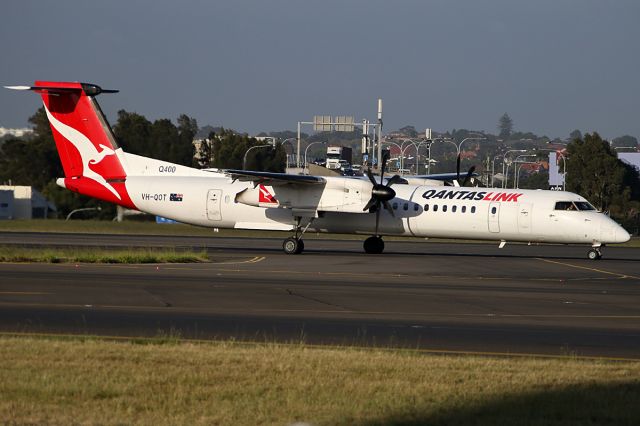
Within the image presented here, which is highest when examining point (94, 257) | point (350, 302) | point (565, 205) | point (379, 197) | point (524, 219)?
point (379, 197)

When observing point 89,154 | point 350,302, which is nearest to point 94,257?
point 89,154

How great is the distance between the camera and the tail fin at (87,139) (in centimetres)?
3597

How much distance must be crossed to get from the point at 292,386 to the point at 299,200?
81.2ft

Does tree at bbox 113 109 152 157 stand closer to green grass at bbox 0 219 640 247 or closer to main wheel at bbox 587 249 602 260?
green grass at bbox 0 219 640 247

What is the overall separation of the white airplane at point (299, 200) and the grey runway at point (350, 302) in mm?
1734

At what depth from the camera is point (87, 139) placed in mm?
36000

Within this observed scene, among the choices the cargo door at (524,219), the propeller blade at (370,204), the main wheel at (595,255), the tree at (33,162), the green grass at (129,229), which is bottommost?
the green grass at (129,229)

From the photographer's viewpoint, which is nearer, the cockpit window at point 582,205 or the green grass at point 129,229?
the cockpit window at point 582,205

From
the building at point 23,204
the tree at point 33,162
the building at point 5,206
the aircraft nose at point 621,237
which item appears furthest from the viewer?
the tree at point 33,162

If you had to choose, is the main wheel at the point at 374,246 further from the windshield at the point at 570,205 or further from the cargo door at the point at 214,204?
the windshield at the point at 570,205

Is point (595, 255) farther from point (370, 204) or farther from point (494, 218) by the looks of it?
point (370, 204)

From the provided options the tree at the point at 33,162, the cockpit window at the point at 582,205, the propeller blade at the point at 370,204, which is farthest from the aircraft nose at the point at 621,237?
the tree at the point at 33,162

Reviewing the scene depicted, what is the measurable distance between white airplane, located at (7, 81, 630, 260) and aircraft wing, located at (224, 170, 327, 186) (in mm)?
38

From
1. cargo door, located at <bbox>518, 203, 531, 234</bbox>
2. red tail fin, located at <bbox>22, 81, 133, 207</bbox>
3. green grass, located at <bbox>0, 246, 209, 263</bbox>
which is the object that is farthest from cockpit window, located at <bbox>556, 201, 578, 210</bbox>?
red tail fin, located at <bbox>22, 81, 133, 207</bbox>
